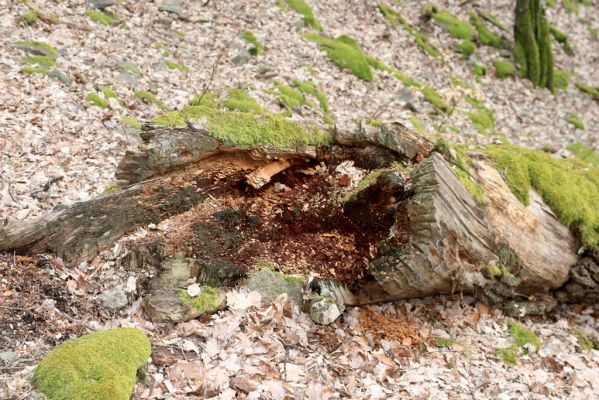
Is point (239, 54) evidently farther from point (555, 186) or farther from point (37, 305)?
point (37, 305)

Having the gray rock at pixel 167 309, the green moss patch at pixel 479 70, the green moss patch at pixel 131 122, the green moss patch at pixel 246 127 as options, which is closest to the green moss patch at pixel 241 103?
the green moss patch at pixel 131 122

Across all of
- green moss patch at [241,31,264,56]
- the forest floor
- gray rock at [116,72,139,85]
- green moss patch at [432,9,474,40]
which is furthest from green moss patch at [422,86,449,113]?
gray rock at [116,72,139,85]

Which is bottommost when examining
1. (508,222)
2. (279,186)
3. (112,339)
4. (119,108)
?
(119,108)

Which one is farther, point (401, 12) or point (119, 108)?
point (401, 12)

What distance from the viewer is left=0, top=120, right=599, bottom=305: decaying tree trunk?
540cm

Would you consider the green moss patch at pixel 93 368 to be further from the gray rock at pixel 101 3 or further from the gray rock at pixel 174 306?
the gray rock at pixel 101 3

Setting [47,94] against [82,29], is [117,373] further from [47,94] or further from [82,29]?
[82,29]

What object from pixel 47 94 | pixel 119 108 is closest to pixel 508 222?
pixel 119 108

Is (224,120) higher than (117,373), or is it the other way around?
(224,120)

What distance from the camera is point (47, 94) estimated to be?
8.20 m

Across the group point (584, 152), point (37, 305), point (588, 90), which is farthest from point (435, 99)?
point (37, 305)

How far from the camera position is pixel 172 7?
40.1ft

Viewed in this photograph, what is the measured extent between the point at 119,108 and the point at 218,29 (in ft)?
14.8

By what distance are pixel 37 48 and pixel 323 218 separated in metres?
7.01
